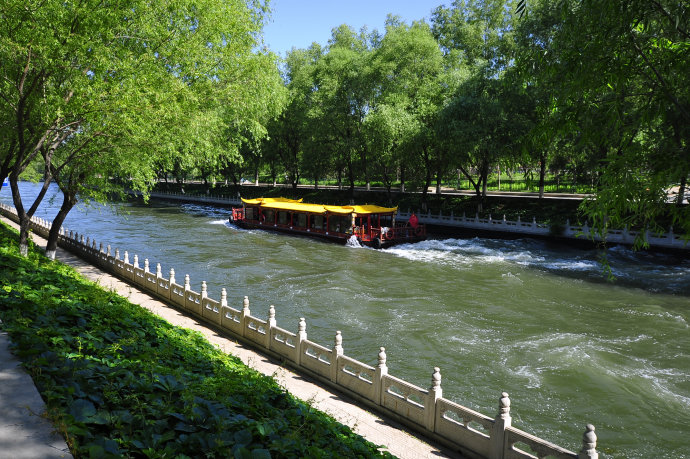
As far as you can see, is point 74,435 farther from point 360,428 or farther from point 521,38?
point 521,38

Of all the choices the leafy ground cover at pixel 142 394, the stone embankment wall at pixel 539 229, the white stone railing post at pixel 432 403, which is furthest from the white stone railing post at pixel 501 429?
the stone embankment wall at pixel 539 229

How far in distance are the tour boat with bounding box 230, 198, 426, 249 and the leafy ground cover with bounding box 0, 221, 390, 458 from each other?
26.4 metres

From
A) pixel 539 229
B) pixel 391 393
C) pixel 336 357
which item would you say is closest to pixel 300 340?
pixel 336 357

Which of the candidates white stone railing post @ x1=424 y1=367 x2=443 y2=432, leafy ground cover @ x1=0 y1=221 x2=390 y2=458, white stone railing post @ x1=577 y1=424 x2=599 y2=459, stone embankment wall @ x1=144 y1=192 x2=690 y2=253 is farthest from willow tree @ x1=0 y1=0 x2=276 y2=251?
stone embankment wall @ x1=144 y1=192 x2=690 y2=253

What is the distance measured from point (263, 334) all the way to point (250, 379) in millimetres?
4263

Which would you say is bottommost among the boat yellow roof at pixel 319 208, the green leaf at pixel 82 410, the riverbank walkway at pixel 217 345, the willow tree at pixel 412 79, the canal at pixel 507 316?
the canal at pixel 507 316

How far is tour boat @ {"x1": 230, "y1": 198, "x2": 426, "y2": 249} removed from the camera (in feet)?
118

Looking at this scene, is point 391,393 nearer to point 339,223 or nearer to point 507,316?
point 507,316

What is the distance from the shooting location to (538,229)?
120 feet

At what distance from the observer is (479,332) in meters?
16.5

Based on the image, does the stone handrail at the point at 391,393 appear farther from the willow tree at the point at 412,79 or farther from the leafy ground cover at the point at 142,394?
the willow tree at the point at 412,79

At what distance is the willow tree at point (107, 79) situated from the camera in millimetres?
13484

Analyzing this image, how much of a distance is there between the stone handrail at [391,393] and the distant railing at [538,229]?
21.4 m

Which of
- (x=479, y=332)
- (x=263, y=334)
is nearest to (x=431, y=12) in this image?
(x=479, y=332)
